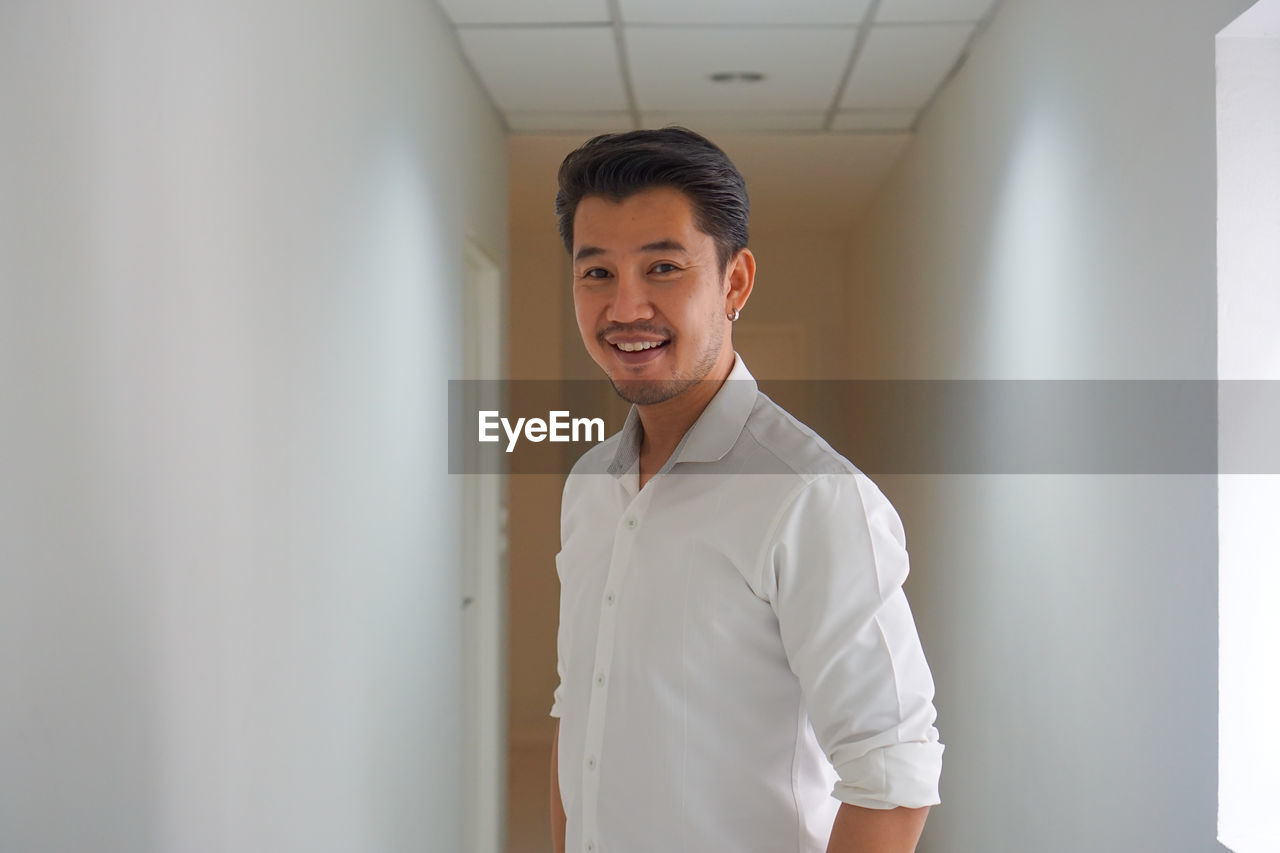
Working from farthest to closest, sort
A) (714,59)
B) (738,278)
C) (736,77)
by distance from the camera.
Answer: (736,77) → (714,59) → (738,278)

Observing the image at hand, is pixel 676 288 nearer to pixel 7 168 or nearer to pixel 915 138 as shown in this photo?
pixel 7 168

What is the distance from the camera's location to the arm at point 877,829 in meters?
0.87

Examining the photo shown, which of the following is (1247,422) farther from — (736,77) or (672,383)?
(736,77)

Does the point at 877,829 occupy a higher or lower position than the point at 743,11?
lower

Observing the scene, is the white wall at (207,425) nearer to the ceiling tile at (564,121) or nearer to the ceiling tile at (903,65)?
the ceiling tile at (564,121)

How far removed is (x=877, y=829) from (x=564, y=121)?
2.98m

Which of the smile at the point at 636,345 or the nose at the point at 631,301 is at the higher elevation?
the nose at the point at 631,301

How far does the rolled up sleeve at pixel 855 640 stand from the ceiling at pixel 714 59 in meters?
1.94

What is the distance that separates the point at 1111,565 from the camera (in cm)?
177

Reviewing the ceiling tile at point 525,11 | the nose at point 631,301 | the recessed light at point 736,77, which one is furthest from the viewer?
the recessed light at point 736,77

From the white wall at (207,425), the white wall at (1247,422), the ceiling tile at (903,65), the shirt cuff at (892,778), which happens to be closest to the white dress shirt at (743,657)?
the shirt cuff at (892,778)

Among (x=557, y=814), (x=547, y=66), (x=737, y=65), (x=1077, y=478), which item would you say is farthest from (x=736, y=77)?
(x=557, y=814)

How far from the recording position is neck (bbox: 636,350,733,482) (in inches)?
42.3

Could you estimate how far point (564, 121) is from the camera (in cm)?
346
